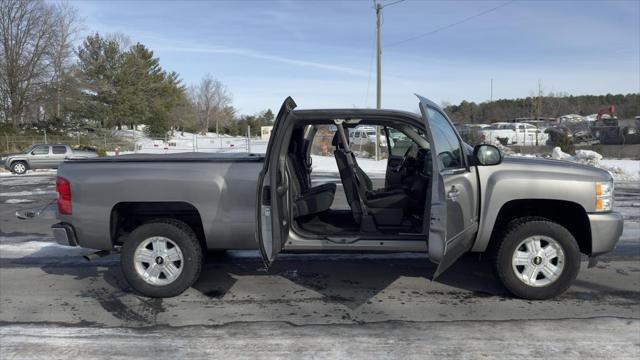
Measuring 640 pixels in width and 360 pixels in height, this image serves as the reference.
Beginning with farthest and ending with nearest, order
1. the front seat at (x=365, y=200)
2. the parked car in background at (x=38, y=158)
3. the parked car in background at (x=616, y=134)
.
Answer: the parked car in background at (x=616, y=134), the parked car in background at (x=38, y=158), the front seat at (x=365, y=200)

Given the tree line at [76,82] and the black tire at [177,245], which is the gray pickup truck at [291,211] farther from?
the tree line at [76,82]


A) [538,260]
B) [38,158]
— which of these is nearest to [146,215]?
[538,260]

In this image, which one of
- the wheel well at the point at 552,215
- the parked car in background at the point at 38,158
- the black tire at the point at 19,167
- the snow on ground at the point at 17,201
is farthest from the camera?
the parked car in background at the point at 38,158

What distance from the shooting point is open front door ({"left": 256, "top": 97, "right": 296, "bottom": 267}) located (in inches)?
176

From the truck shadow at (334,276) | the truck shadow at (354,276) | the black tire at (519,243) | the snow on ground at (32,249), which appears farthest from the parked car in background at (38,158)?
the black tire at (519,243)

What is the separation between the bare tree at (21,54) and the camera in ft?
132

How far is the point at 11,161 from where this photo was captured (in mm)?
23844

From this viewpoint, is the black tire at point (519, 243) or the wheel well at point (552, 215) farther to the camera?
the wheel well at point (552, 215)

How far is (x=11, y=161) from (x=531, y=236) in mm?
25049

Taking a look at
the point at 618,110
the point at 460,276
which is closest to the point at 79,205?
the point at 460,276

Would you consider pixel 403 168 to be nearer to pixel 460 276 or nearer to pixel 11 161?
pixel 460 276

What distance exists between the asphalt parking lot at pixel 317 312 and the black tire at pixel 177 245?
0.14 m

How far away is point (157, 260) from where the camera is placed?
5.00m

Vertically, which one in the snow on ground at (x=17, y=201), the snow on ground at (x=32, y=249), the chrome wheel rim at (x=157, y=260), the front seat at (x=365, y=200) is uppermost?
the front seat at (x=365, y=200)
